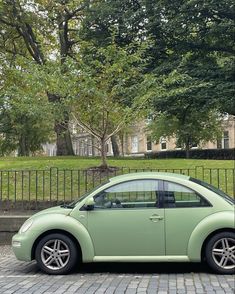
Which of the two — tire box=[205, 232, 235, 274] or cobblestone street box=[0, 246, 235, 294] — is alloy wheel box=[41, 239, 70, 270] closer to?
cobblestone street box=[0, 246, 235, 294]

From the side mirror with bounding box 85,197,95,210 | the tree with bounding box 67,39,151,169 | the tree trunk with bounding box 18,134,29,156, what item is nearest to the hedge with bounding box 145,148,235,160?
the tree trunk with bounding box 18,134,29,156

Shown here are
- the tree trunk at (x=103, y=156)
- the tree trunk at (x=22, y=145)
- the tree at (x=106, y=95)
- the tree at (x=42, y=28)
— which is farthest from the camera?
the tree trunk at (x=22, y=145)

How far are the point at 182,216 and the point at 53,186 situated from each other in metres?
5.90

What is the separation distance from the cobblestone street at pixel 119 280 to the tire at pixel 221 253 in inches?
5.3

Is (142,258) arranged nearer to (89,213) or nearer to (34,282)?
(89,213)

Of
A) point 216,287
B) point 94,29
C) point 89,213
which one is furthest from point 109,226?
point 94,29

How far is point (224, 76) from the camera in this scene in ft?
70.2

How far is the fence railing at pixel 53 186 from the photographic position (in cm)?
1123

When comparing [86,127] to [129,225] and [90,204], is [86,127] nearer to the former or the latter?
[90,204]

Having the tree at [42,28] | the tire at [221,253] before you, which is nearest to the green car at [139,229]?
the tire at [221,253]

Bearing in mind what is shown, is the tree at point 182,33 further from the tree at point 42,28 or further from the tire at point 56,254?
the tire at point 56,254

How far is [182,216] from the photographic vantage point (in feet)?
23.4

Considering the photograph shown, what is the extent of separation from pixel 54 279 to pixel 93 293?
1.11m

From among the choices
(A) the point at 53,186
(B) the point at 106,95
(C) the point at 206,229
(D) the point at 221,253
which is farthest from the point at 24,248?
(B) the point at 106,95
